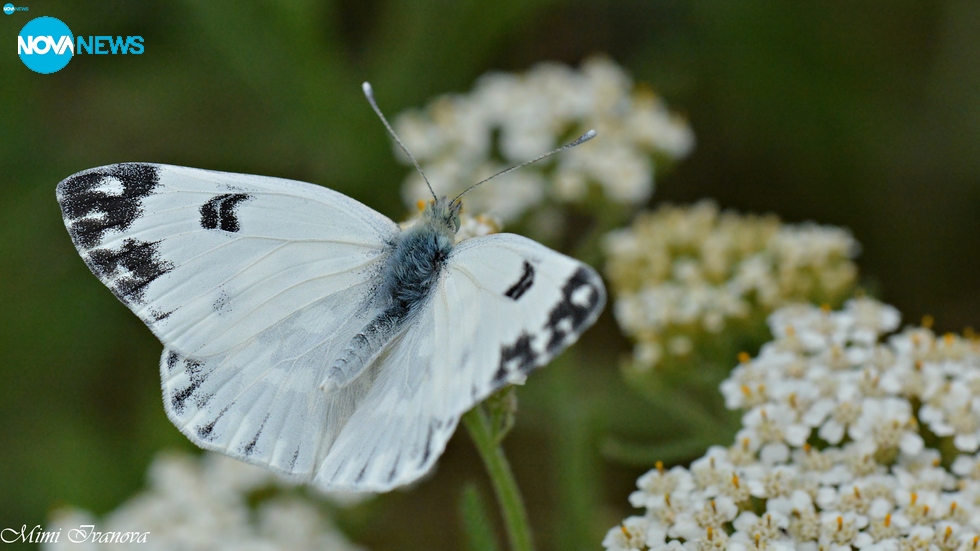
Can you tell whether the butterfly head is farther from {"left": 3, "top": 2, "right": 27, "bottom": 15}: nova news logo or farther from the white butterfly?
{"left": 3, "top": 2, "right": 27, "bottom": 15}: nova news logo

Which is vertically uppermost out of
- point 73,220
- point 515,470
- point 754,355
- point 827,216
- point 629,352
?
point 827,216

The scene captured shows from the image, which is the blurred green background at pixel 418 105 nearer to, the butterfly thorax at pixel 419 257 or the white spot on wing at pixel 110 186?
the butterfly thorax at pixel 419 257

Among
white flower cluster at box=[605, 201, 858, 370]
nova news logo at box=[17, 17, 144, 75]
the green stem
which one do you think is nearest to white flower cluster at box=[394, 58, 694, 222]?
white flower cluster at box=[605, 201, 858, 370]

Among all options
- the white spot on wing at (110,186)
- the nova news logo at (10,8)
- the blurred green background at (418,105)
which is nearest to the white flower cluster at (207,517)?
the blurred green background at (418,105)

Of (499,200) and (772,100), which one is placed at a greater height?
(772,100)

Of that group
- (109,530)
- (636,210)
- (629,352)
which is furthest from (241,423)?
(636,210)

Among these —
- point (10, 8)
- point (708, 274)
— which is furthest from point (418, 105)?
point (10, 8)

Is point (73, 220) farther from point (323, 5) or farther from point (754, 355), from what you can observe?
point (754, 355)
